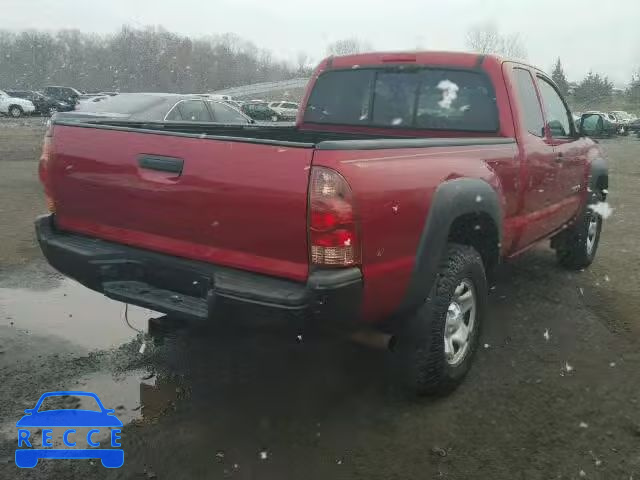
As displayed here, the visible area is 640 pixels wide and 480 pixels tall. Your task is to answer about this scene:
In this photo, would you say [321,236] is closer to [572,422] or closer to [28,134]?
[572,422]

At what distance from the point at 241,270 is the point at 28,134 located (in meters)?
22.2

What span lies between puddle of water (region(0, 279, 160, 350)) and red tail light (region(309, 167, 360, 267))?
220 centimetres

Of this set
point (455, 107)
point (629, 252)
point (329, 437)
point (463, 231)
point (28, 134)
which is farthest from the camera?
point (28, 134)

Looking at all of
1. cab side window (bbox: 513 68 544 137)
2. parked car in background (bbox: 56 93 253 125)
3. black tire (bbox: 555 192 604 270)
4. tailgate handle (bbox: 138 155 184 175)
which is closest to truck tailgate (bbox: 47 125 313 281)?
tailgate handle (bbox: 138 155 184 175)

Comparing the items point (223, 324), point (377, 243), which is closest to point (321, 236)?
point (377, 243)

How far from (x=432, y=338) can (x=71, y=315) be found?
2.92 m

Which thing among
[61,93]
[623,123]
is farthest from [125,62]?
[623,123]

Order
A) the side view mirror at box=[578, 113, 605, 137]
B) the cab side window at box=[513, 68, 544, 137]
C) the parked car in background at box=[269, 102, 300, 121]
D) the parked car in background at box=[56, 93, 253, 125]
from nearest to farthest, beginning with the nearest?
1. the cab side window at box=[513, 68, 544, 137]
2. the side view mirror at box=[578, 113, 605, 137]
3. the parked car in background at box=[56, 93, 253, 125]
4. the parked car in background at box=[269, 102, 300, 121]

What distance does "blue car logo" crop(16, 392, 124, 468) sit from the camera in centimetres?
283

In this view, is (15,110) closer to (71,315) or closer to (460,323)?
(71,315)

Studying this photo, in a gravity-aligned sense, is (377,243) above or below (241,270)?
above

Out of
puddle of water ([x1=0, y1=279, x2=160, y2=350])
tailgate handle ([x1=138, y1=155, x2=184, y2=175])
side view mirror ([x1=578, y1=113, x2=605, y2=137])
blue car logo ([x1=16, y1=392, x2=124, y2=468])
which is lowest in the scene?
puddle of water ([x1=0, y1=279, x2=160, y2=350])

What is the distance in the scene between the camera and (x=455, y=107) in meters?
4.27

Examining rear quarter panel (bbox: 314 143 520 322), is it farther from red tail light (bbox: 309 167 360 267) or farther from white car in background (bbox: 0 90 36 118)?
white car in background (bbox: 0 90 36 118)
